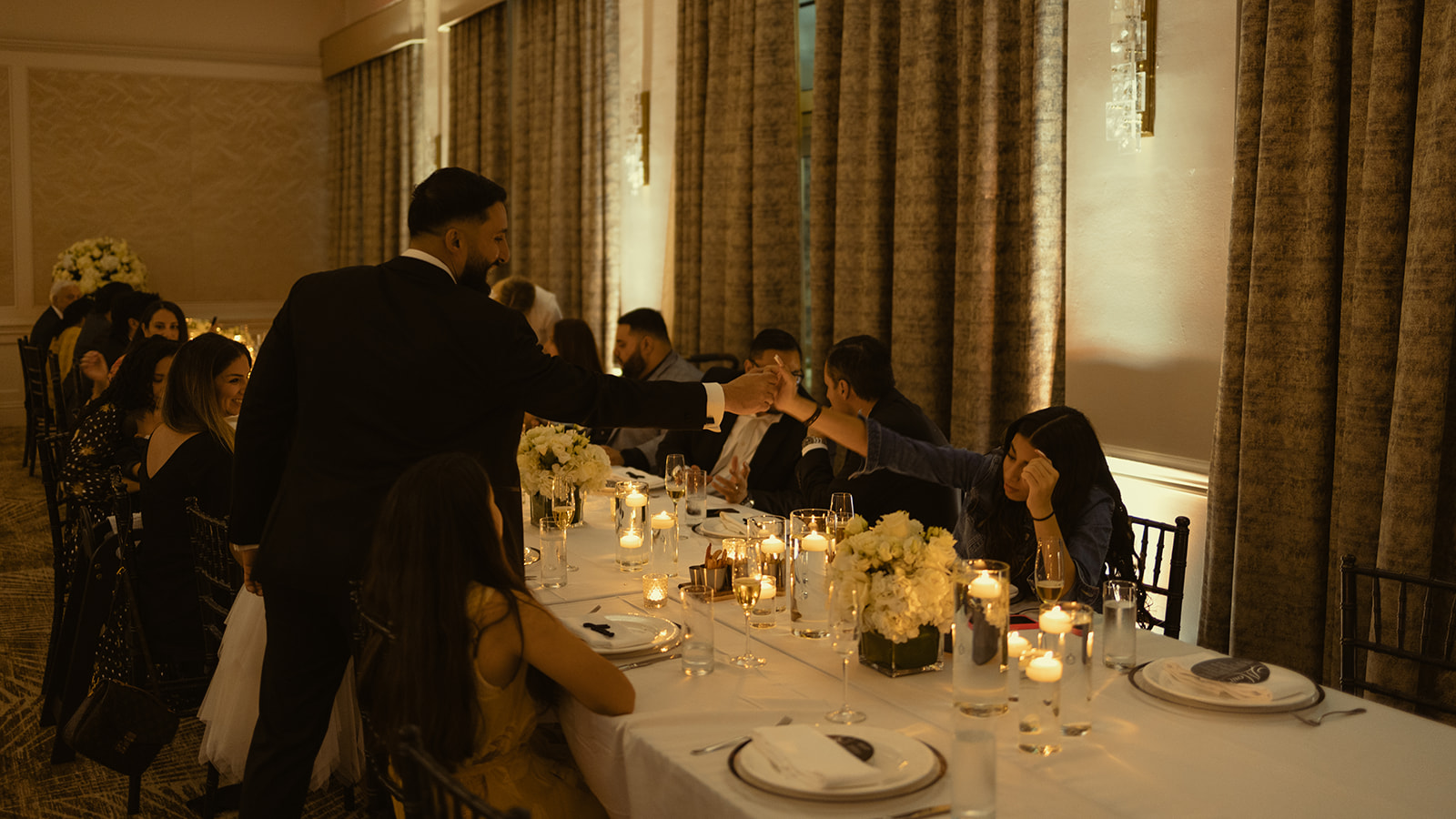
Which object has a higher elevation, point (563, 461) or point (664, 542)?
point (563, 461)

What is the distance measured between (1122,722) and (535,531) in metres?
1.93

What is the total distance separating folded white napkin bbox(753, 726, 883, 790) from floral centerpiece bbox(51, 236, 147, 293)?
956 centimetres

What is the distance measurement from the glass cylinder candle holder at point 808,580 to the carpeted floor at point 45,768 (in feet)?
5.37

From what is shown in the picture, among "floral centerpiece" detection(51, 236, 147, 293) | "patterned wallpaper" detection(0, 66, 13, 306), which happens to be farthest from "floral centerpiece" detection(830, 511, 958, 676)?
"patterned wallpaper" detection(0, 66, 13, 306)

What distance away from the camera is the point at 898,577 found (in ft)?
6.61

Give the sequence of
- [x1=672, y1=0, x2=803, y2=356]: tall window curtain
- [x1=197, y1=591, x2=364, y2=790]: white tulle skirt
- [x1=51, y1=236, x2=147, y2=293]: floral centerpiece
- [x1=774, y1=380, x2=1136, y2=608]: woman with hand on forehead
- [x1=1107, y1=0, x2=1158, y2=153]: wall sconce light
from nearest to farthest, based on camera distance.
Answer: [x1=774, y1=380, x2=1136, y2=608]: woman with hand on forehead, [x1=197, y1=591, x2=364, y2=790]: white tulle skirt, [x1=1107, y1=0, x2=1158, y2=153]: wall sconce light, [x1=672, y1=0, x2=803, y2=356]: tall window curtain, [x1=51, y1=236, x2=147, y2=293]: floral centerpiece

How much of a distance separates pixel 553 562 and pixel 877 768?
1.37 metres

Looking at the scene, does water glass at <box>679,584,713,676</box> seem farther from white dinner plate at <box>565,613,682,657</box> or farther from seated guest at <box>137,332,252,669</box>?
seated guest at <box>137,332,252,669</box>

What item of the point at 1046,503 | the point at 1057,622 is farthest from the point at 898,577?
the point at 1046,503

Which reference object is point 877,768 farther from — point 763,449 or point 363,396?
point 763,449

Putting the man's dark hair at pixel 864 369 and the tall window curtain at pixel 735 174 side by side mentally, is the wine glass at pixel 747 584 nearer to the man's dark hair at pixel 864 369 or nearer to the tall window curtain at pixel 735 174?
the man's dark hair at pixel 864 369

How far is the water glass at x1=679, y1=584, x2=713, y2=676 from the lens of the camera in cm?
214

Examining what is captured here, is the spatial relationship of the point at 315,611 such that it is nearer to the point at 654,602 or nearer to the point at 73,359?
the point at 654,602

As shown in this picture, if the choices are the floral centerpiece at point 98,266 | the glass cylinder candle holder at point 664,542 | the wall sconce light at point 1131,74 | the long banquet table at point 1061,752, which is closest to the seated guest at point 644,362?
the wall sconce light at point 1131,74
